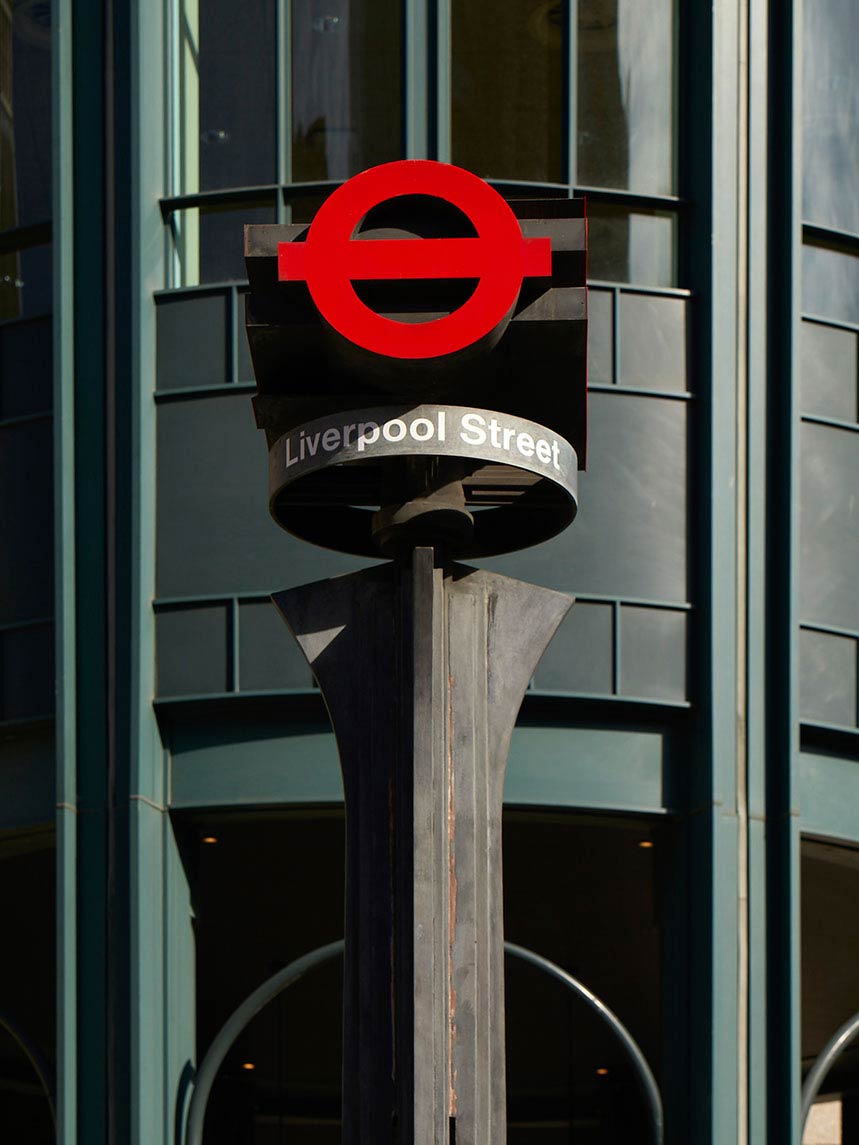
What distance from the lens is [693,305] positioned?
16922mm

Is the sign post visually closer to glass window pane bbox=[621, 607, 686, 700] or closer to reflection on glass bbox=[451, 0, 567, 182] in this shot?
glass window pane bbox=[621, 607, 686, 700]

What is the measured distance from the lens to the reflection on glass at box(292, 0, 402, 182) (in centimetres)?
1714

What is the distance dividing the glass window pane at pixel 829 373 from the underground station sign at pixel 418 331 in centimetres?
741

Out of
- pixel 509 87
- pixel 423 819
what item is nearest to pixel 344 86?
pixel 509 87

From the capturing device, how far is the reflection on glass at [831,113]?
17.9m

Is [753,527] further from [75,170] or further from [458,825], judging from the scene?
[458,825]

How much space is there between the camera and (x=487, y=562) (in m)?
16.7

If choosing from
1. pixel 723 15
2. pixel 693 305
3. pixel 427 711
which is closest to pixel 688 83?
pixel 723 15

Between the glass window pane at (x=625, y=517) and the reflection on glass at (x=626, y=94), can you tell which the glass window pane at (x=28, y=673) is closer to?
the glass window pane at (x=625, y=517)

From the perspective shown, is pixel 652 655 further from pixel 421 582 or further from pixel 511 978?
pixel 511 978

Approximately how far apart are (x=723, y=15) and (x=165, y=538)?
619cm

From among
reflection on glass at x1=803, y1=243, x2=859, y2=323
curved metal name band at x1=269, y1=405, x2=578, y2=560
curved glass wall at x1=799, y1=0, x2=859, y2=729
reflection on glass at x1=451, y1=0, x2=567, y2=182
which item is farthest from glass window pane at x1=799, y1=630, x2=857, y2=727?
curved metal name band at x1=269, y1=405, x2=578, y2=560

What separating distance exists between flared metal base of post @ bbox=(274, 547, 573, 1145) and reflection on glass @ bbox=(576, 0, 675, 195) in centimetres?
785

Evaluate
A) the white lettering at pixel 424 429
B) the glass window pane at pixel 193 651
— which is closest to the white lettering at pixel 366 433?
the white lettering at pixel 424 429
